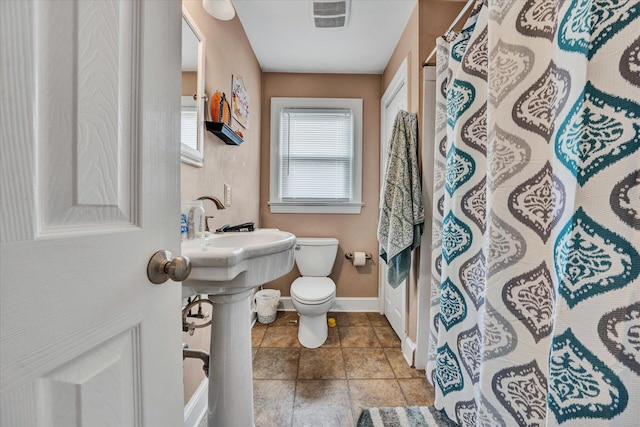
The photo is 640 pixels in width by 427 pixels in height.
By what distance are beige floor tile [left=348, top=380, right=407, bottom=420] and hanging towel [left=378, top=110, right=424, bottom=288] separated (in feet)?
1.76

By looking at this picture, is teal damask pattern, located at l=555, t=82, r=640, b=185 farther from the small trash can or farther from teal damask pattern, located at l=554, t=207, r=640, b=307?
the small trash can

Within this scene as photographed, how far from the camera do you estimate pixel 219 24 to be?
145cm

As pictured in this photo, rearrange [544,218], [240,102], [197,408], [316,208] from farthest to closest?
[316,208], [240,102], [197,408], [544,218]

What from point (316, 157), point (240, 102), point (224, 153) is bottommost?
point (224, 153)

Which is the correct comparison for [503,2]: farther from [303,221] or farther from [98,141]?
[303,221]

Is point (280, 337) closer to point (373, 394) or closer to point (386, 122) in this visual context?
point (373, 394)

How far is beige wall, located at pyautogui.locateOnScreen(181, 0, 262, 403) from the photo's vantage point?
1186 millimetres

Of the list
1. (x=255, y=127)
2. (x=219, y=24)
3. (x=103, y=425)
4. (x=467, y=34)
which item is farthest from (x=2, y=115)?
(x=255, y=127)

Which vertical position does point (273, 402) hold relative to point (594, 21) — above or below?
below

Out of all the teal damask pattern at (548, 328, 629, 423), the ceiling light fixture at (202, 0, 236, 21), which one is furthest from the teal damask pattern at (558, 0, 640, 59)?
the ceiling light fixture at (202, 0, 236, 21)

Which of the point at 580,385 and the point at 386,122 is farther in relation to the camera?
the point at 386,122

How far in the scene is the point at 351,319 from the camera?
2.27 metres

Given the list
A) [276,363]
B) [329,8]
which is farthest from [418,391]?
[329,8]

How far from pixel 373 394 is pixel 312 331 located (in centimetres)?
57
